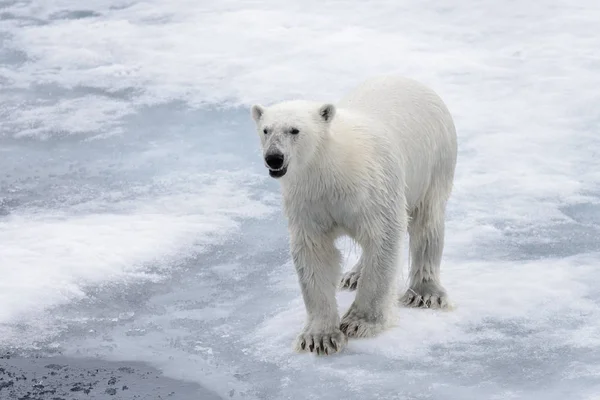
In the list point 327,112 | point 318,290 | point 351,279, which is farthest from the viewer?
point 351,279

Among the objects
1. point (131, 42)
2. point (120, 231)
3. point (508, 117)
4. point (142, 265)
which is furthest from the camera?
point (131, 42)

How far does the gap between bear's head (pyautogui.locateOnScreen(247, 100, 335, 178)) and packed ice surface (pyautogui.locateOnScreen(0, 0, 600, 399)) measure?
917mm

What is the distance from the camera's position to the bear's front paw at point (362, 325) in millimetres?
4871

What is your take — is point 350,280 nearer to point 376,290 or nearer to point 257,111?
point 376,290

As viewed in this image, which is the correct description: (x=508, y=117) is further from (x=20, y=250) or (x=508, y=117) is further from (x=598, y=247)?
(x=20, y=250)

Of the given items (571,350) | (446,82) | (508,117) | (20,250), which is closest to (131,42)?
(446,82)

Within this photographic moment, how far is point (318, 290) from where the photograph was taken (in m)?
4.78

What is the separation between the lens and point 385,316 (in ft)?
16.1

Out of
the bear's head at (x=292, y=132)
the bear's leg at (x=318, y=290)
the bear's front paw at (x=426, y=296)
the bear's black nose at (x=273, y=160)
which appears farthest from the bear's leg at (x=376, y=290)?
the bear's black nose at (x=273, y=160)

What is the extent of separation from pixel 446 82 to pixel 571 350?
14.1ft

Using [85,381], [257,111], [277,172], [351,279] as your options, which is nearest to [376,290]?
[351,279]

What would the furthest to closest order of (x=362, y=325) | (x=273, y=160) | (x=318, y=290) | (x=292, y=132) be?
(x=362, y=325), (x=318, y=290), (x=292, y=132), (x=273, y=160)

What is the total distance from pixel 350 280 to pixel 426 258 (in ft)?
1.45

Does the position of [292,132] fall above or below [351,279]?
above
